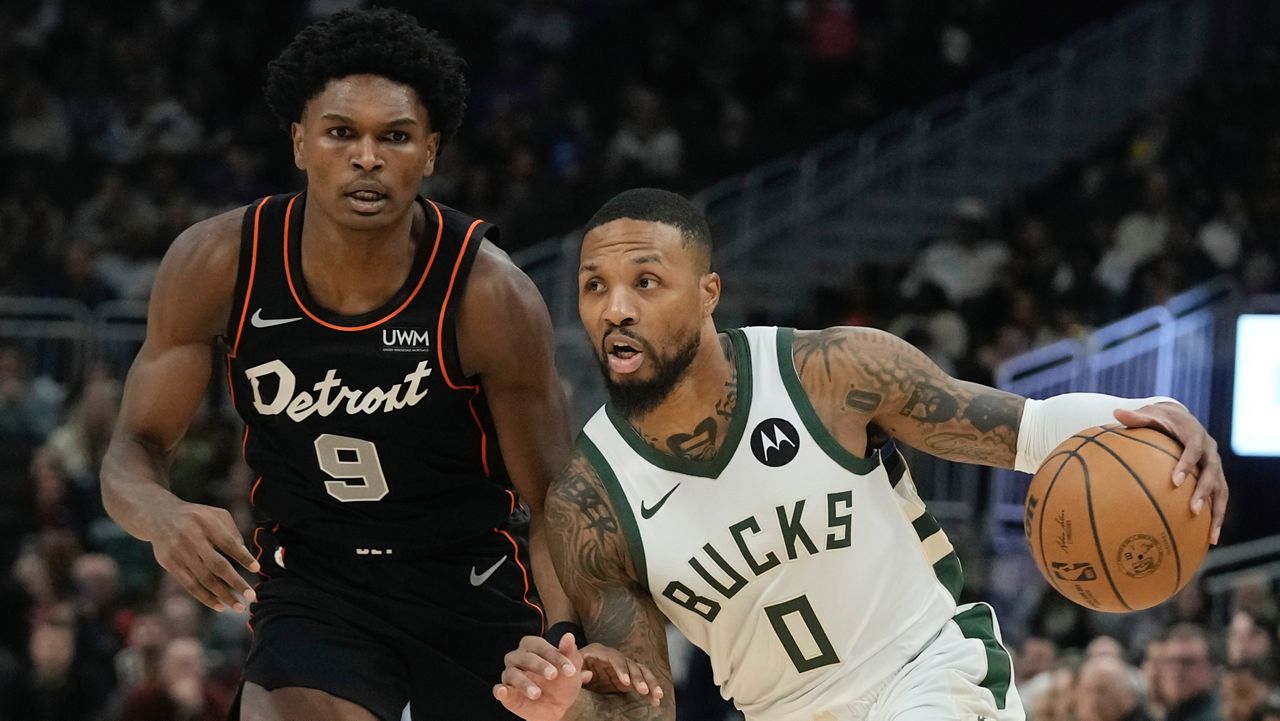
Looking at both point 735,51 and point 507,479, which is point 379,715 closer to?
point 507,479

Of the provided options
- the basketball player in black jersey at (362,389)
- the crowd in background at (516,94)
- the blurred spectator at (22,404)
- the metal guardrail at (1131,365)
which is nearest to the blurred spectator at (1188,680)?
the metal guardrail at (1131,365)

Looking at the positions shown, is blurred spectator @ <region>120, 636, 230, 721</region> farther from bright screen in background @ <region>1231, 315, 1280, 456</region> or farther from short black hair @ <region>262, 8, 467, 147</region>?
bright screen in background @ <region>1231, 315, 1280, 456</region>

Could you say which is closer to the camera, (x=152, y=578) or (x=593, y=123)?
(x=152, y=578)

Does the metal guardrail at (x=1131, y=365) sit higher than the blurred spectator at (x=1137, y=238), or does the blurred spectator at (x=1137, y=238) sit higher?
the blurred spectator at (x=1137, y=238)

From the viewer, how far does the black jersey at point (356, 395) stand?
4477mm

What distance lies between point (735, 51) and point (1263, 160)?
5299 millimetres

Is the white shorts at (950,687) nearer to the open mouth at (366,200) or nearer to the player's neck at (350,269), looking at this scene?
the player's neck at (350,269)

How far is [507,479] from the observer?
478cm

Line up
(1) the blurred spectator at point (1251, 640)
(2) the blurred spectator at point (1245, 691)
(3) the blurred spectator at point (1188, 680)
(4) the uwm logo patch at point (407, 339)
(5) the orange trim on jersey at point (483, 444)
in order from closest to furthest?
1. (4) the uwm logo patch at point (407, 339)
2. (5) the orange trim on jersey at point (483, 444)
3. (2) the blurred spectator at point (1245, 691)
4. (3) the blurred spectator at point (1188, 680)
5. (1) the blurred spectator at point (1251, 640)

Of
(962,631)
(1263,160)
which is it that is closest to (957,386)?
(962,631)

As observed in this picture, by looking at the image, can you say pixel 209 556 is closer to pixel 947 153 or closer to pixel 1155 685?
pixel 1155 685

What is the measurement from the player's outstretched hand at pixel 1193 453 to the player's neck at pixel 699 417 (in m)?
0.97

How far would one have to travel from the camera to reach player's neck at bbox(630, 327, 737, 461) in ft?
14.1

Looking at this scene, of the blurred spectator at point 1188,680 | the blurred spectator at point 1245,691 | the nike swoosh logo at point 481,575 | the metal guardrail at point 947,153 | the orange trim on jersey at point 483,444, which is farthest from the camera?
the metal guardrail at point 947,153
